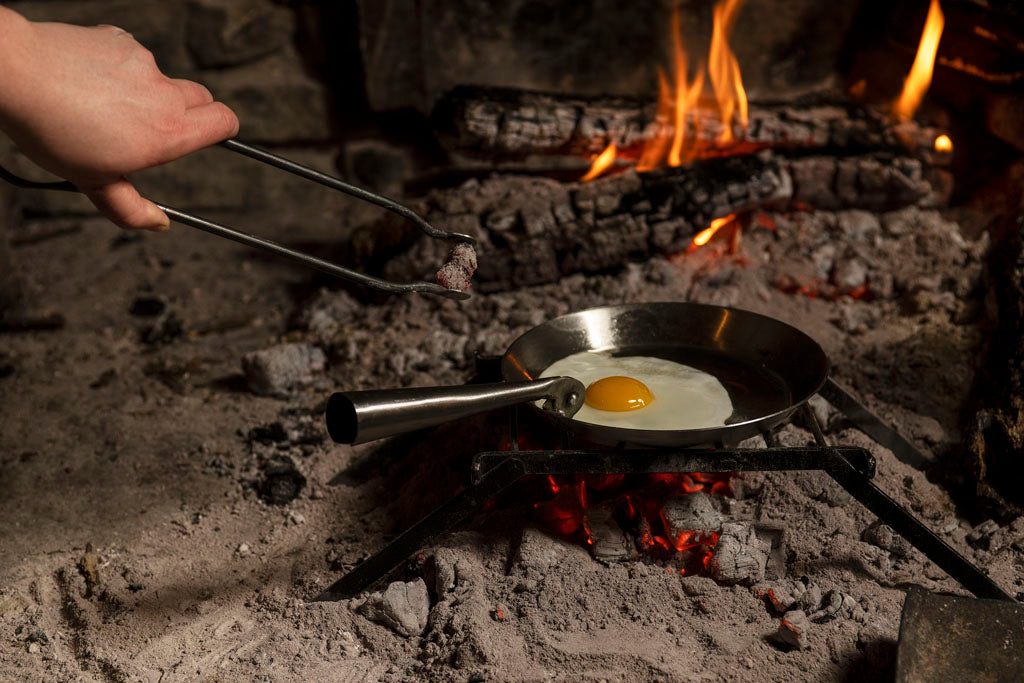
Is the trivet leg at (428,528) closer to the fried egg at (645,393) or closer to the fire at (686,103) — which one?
the fried egg at (645,393)

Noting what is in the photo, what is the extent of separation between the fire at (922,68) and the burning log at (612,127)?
121 mm

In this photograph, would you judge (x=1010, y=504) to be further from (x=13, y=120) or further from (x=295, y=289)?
(x=295, y=289)

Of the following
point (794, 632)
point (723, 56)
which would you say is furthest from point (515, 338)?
point (723, 56)

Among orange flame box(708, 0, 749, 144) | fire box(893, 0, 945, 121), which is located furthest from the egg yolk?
fire box(893, 0, 945, 121)

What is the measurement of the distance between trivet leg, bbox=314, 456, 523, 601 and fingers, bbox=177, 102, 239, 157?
0.95 m

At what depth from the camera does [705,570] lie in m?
2.17

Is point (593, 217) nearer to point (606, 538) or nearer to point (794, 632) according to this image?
point (606, 538)

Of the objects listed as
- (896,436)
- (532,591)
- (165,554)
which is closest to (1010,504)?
(896,436)

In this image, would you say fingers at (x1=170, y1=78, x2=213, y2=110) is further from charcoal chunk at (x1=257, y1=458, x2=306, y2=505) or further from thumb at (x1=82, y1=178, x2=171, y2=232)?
charcoal chunk at (x1=257, y1=458, x2=306, y2=505)

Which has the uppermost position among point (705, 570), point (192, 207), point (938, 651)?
point (938, 651)

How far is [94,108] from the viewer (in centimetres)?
151

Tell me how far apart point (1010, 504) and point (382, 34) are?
327cm

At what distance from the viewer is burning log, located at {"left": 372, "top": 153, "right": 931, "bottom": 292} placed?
3430 mm

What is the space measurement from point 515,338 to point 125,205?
1517 mm
